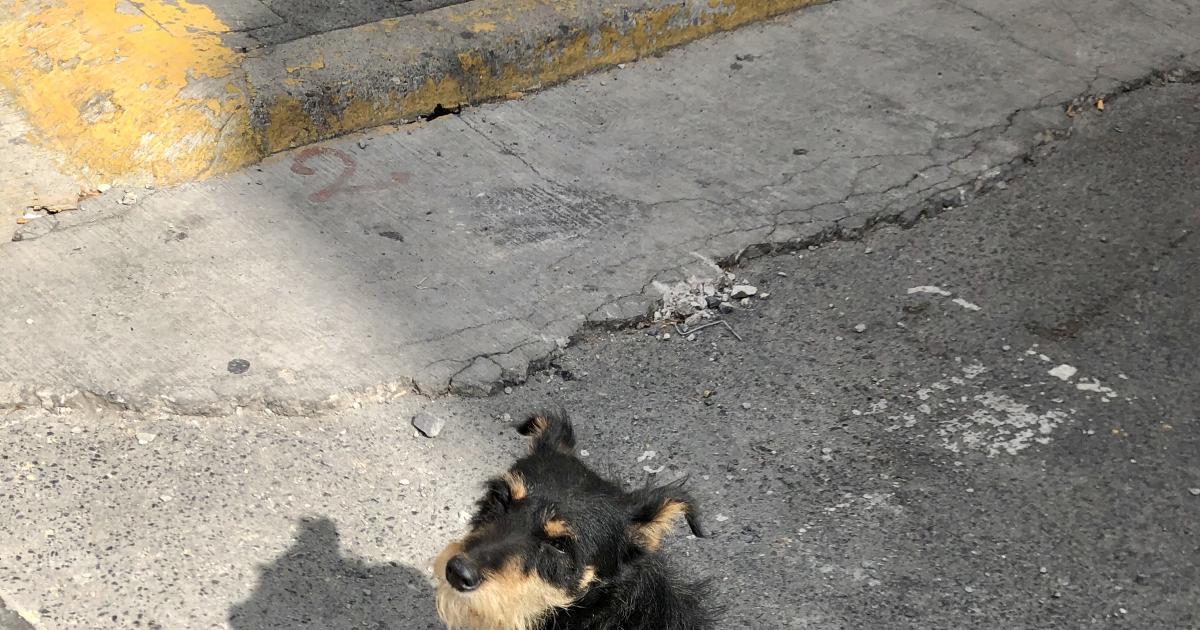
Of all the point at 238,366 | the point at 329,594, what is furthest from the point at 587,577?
the point at 238,366

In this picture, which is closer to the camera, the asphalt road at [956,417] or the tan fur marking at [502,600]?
the tan fur marking at [502,600]

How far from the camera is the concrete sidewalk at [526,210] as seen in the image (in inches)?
166

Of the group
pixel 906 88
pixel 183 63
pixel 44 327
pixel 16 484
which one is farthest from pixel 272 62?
pixel 906 88

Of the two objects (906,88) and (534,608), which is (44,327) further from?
(906,88)

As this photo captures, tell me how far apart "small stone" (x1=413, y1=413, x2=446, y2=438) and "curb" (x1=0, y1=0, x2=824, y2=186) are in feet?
5.81

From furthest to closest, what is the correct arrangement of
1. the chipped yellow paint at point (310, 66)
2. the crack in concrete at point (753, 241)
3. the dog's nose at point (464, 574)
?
the chipped yellow paint at point (310, 66) → the crack in concrete at point (753, 241) → the dog's nose at point (464, 574)

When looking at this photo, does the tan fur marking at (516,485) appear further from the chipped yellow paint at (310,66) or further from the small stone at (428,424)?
the chipped yellow paint at (310,66)

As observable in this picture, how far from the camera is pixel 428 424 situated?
406cm

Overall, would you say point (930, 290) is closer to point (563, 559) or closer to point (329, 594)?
point (563, 559)

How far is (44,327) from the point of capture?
13.7ft

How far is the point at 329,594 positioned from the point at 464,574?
91 centimetres

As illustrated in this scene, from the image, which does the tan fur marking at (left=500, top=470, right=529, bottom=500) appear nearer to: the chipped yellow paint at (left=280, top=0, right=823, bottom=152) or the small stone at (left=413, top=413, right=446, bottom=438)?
the small stone at (left=413, top=413, right=446, bottom=438)

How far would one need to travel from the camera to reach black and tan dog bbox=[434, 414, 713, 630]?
2.82 meters

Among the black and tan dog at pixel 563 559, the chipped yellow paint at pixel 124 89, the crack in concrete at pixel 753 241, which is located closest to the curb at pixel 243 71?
the chipped yellow paint at pixel 124 89
